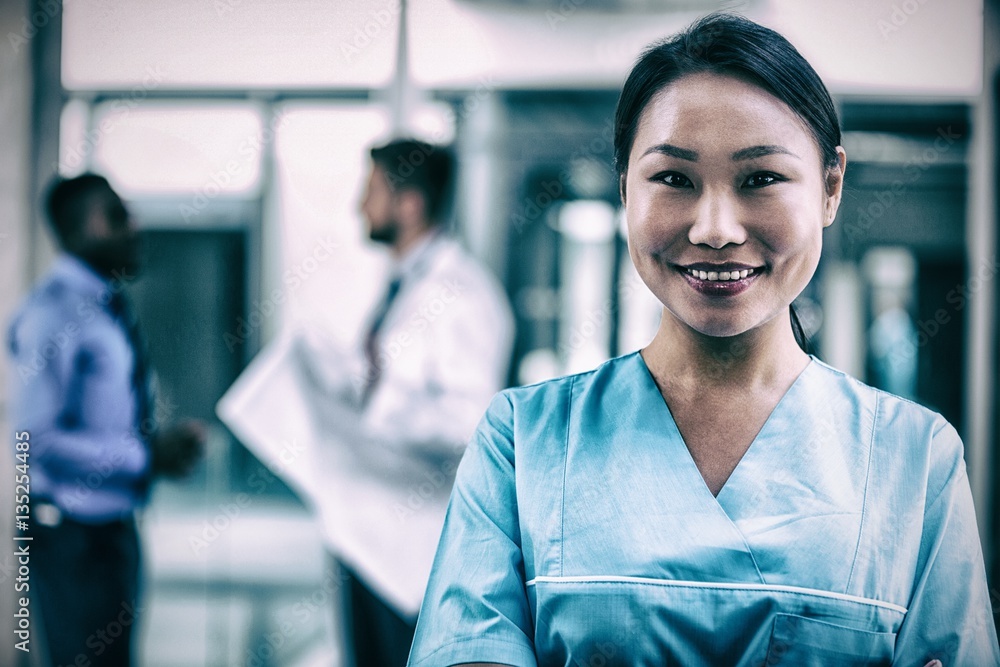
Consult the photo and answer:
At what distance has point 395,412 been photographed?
105 inches

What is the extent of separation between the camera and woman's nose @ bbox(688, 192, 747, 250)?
88cm

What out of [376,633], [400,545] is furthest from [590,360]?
[376,633]

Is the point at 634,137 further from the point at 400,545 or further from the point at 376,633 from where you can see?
the point at 376,633

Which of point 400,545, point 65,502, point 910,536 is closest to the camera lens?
point 910,536

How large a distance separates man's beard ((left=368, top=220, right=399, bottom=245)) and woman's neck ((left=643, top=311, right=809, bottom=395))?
183cm

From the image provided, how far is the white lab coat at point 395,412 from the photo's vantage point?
104 inches

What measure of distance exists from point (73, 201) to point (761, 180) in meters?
2.46

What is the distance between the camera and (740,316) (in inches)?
36.1

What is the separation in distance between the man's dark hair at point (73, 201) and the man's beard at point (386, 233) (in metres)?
0.85

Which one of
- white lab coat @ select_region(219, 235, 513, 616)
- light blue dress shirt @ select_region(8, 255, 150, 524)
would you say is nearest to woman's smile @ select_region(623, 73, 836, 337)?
white lab coat @ select_region(219, 235, 513, 616)

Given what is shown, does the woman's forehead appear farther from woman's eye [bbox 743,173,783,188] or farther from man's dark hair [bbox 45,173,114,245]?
man's dark hair [bbox 45,173,114,245]

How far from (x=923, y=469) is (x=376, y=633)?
7.04 ft

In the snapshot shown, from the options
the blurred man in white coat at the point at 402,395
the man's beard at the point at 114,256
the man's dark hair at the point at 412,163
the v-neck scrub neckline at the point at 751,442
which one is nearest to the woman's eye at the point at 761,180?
the v-neck scrub neckline at the point at 751,442

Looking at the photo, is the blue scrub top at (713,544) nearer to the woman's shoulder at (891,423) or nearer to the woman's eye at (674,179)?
the woman's shoulder at (891,423)
